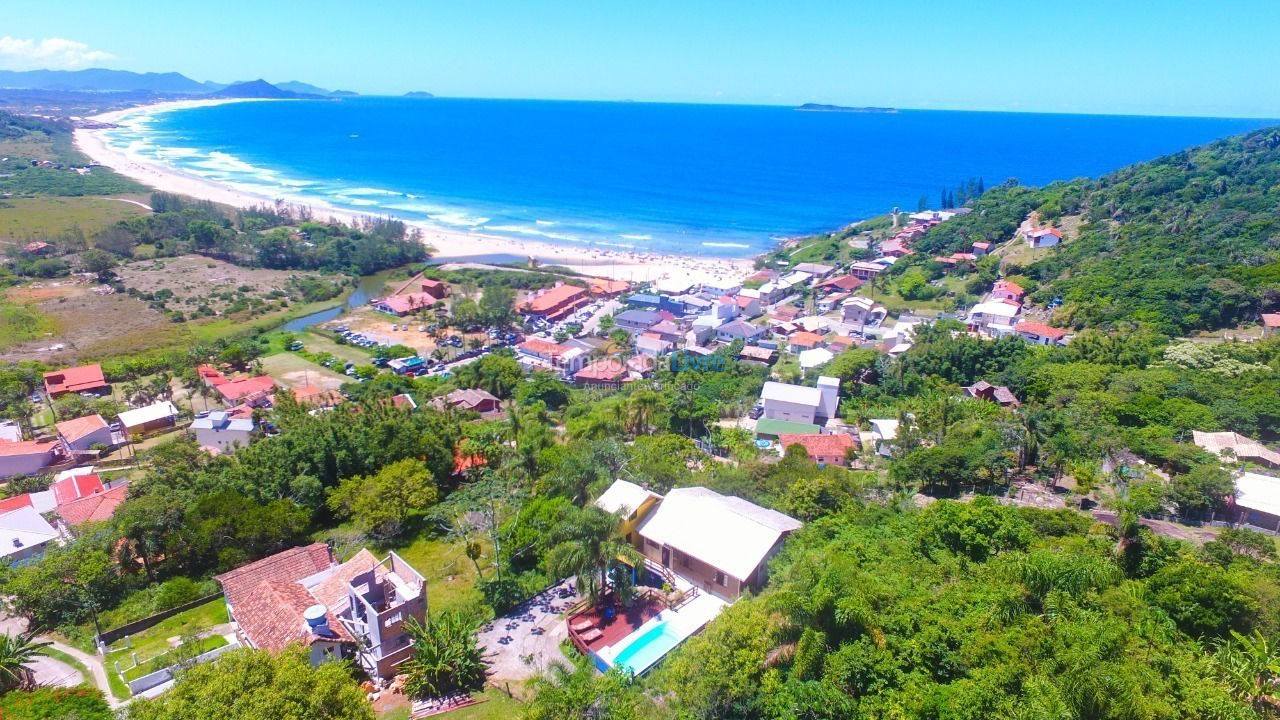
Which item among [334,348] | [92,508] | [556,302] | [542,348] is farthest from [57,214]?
[92,508]

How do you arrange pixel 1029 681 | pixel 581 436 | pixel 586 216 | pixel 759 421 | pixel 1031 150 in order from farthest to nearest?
pixel 1031 150, pixel 586 216, pixel 759 421, pixel 581 436, pixel 1029 681

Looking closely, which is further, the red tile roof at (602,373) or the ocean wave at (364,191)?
the ocean wave at (364,191)

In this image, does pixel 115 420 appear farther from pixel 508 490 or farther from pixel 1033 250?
pixel 1033 250

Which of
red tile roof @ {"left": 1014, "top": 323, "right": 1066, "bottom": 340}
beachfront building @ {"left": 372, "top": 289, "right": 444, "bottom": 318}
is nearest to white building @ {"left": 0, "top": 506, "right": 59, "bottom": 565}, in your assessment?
beachfront building @ {"left": 372, "top": 289, "right": 444, "bottom": 318}

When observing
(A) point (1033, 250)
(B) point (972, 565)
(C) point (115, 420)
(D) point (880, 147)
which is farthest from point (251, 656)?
(D) point (880, 147)

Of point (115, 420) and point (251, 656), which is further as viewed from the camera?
point (115, 420)

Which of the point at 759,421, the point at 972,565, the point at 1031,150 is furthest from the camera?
the point at 1031,150

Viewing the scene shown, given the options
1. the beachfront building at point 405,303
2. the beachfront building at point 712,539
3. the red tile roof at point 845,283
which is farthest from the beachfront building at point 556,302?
the beachfront building at point 712,539

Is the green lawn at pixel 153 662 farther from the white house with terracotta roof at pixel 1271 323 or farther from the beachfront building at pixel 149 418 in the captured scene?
the white house with terracotta roof at pixel 1271 323
